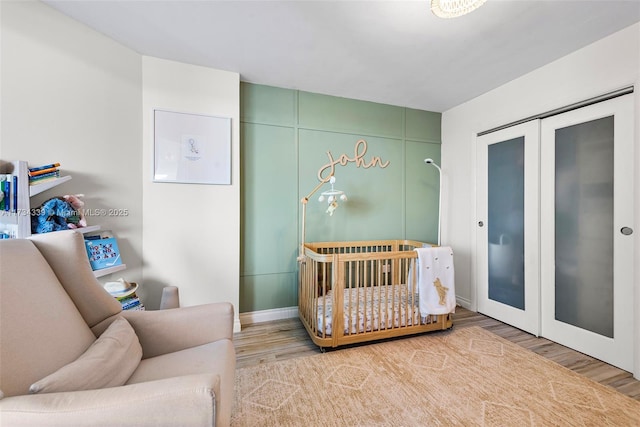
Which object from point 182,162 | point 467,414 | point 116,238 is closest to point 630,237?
point 467,414

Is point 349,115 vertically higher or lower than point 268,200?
higher

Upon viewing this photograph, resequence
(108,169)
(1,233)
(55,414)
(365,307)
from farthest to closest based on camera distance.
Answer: (365,307), (108,169), (1,233), (55,414)

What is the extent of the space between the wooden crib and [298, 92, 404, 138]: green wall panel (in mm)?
1455

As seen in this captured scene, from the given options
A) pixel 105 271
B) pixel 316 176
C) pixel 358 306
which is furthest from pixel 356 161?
pixel 105 271

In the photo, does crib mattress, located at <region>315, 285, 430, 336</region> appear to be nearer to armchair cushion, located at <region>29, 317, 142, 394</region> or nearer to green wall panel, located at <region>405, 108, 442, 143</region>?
armchair cushion, located at <region>29, 317, 142, 394</region>

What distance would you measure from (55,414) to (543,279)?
10.4 feet

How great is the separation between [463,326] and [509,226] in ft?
3.60

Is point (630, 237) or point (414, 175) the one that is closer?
point (630, 237)

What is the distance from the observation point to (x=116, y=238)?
6.63 feet

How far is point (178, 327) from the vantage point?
1.34 metres

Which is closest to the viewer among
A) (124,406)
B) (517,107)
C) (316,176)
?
(124,406)

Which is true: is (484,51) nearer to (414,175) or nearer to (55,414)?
(414,175)

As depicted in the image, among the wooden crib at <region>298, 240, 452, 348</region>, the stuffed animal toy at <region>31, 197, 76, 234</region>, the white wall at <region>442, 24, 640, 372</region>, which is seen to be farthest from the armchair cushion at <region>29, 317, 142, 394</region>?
the white wall at <region>442, 24, 640, 372</region>

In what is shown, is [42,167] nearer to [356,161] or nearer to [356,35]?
[356,35]
